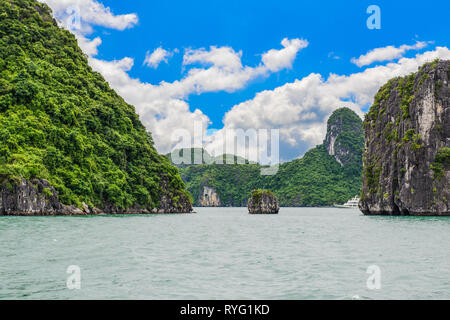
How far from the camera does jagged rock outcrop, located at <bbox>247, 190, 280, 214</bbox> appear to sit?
80.9 meters

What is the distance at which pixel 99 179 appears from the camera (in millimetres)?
65000

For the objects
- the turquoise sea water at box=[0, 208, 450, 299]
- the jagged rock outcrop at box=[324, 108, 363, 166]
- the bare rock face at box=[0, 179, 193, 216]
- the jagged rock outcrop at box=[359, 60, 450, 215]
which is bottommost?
the turquoise sea water at box=[0, 208, 450, 299]

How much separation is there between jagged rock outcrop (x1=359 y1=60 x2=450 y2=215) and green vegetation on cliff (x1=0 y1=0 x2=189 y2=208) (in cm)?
4332

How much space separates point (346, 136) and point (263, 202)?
123m

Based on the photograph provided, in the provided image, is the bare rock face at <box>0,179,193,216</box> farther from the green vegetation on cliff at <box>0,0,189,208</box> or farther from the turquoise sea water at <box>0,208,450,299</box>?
the turquoise sea water at <box>0,208,450,299</box>

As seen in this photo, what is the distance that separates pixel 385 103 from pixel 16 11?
2953 inches

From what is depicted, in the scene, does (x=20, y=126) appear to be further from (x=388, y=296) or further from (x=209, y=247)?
(x=388, y=296)

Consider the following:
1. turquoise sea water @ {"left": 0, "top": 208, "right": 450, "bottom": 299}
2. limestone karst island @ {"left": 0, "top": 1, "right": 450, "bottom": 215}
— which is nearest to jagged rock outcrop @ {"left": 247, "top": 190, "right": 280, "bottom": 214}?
limestone karst island @ {"left": 0, "top": 1, "right": 450, "bottom": 215}

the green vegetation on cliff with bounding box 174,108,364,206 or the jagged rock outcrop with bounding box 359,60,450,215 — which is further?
the green vegetation on cliff with bounding box 174,108,364,206

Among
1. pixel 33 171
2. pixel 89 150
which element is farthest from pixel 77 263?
pixel 89 150

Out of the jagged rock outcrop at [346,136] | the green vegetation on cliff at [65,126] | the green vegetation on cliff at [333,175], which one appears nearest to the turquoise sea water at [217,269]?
the green vegetation on cliff at [65,126]

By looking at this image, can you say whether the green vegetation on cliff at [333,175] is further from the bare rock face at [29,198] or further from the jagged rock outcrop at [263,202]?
the bare rock face at [29,198]

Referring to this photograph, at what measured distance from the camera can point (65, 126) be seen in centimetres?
6325

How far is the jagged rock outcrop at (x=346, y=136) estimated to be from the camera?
612 ft
